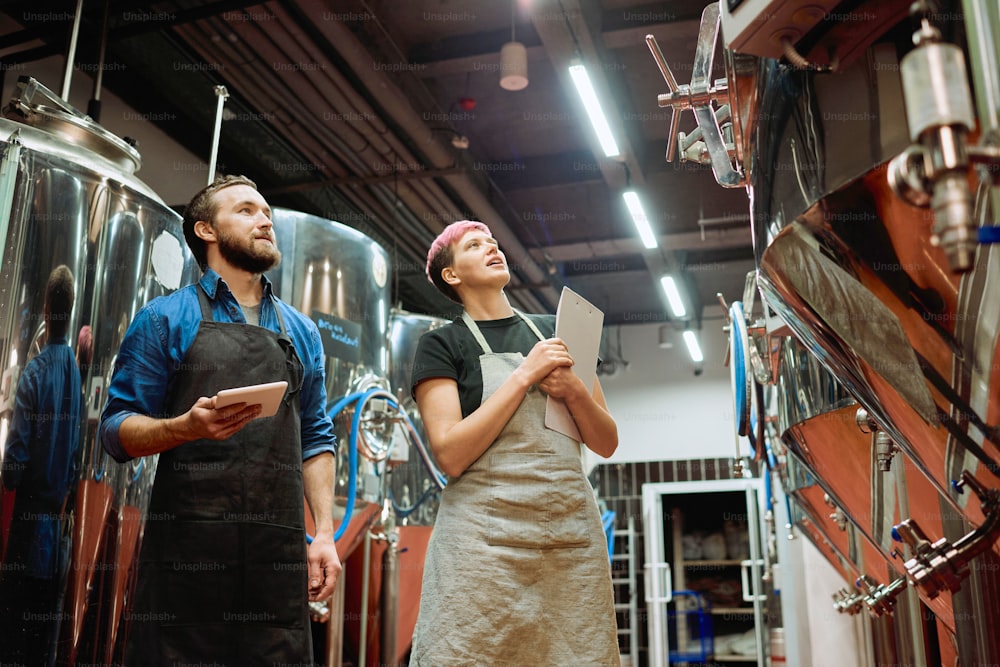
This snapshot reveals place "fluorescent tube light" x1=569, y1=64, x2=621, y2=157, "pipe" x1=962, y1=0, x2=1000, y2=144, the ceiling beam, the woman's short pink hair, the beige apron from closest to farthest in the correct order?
"pipe" x1=962, y1=0, x2=1000, y2=144 < the beige apron < the woman's short pink hair < "fluorescent tube light" x1=569, y1=64, x2=621, y2=157 < the ceiling beam

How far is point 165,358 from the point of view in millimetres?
2066

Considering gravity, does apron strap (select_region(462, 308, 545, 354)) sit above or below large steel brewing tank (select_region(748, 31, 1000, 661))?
above

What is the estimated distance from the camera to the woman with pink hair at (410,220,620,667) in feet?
5.70

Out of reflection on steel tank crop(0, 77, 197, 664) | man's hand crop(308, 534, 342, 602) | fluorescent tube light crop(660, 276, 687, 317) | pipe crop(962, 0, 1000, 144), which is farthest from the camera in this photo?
fluorescent tube light crop(660, 276, 687, 317)

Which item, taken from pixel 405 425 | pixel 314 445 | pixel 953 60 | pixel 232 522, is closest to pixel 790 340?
pixel 314 445

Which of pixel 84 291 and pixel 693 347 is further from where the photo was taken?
pixel 693 347

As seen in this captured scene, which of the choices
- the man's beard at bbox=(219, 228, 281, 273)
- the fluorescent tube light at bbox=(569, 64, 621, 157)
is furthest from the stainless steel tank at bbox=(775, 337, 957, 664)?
the fluorescent tube light at bbox=(569, 64, 621, 157)

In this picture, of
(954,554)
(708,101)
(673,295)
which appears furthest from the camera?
(673,295)

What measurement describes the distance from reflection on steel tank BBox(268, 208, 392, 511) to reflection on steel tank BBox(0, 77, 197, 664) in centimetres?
149

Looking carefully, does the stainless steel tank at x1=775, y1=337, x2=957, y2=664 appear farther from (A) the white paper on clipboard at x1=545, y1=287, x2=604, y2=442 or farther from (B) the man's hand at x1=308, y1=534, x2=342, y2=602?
(B) the man's hand at x1=308, y1=534, x2=342, y2=602

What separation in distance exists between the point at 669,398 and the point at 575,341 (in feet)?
34.7

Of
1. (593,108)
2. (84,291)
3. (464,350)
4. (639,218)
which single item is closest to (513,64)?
(593,108)

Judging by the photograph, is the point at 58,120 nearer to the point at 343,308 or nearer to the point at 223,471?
the point at 223,471

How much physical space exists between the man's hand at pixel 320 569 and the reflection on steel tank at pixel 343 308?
209cm
